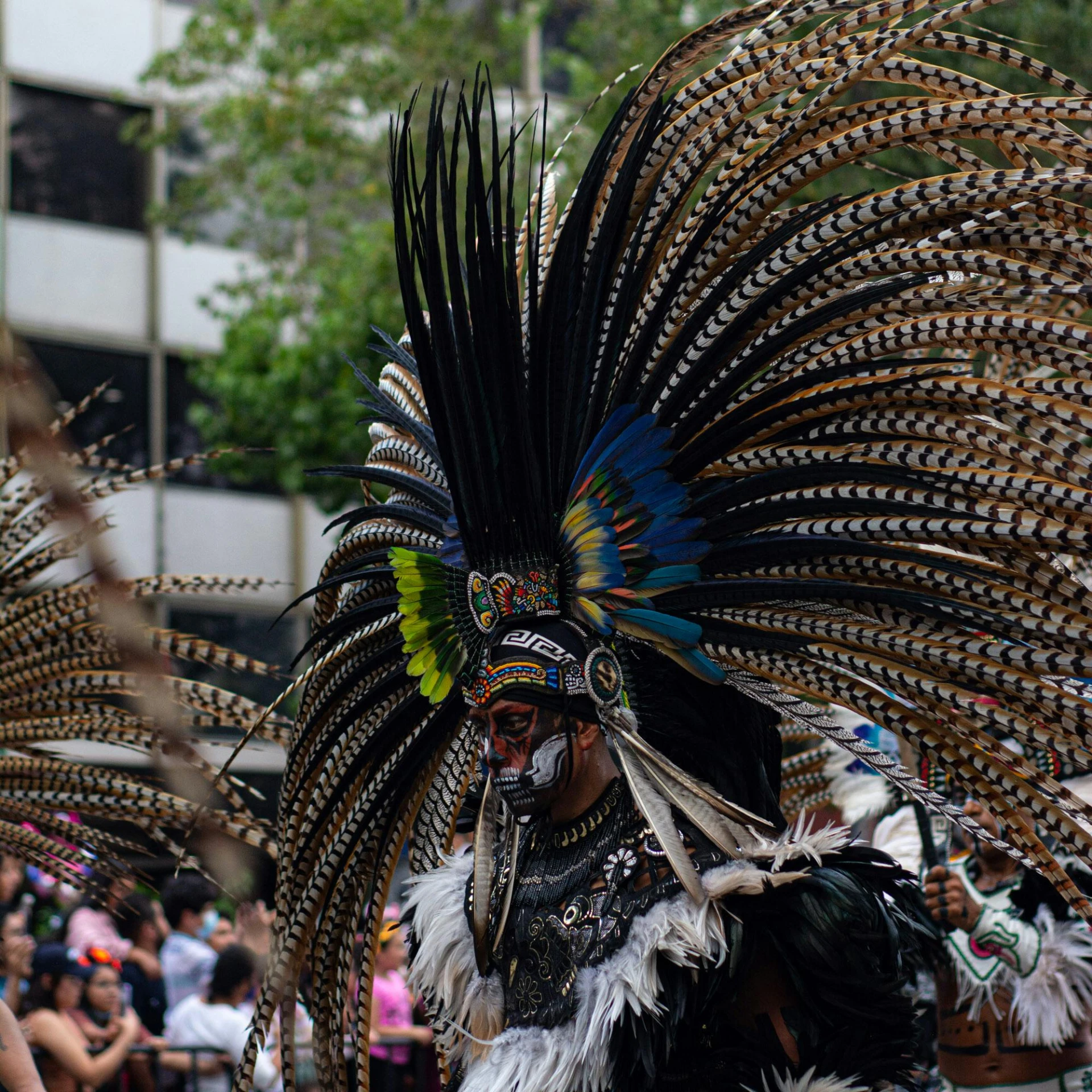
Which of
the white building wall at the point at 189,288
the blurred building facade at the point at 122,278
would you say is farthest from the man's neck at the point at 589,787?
the white building wall at the point at 189,288

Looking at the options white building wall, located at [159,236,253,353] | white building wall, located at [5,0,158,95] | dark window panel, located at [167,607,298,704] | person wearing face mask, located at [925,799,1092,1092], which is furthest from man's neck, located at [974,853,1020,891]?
white building wall, located at [5,0,158,95]

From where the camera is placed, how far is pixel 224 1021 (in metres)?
6.63

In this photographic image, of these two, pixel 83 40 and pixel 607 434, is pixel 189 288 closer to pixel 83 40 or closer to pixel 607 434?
pixel 83 40

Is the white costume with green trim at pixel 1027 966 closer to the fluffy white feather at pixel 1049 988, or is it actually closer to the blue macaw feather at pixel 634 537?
the fluffy white feather at pixel 1049 988

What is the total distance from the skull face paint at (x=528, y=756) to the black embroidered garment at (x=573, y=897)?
0.39 ft

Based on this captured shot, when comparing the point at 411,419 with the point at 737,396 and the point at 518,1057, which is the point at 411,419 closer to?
the point at 737,396

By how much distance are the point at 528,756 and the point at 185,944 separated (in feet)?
16.3

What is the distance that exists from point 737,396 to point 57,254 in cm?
1481

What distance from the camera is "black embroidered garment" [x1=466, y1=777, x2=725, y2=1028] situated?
3023 mm

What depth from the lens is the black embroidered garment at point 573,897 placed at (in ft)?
9.92

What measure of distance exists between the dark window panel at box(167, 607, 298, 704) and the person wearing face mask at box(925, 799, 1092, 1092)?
39.1 ft

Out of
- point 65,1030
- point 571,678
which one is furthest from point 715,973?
point 65,1030

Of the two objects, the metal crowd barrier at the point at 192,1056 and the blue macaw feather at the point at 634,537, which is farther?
the metal crowd barrier at the point at 192,1056

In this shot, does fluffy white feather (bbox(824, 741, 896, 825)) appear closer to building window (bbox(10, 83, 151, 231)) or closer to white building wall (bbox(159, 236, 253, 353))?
building window (bbox(10, 83, 151, 231))
